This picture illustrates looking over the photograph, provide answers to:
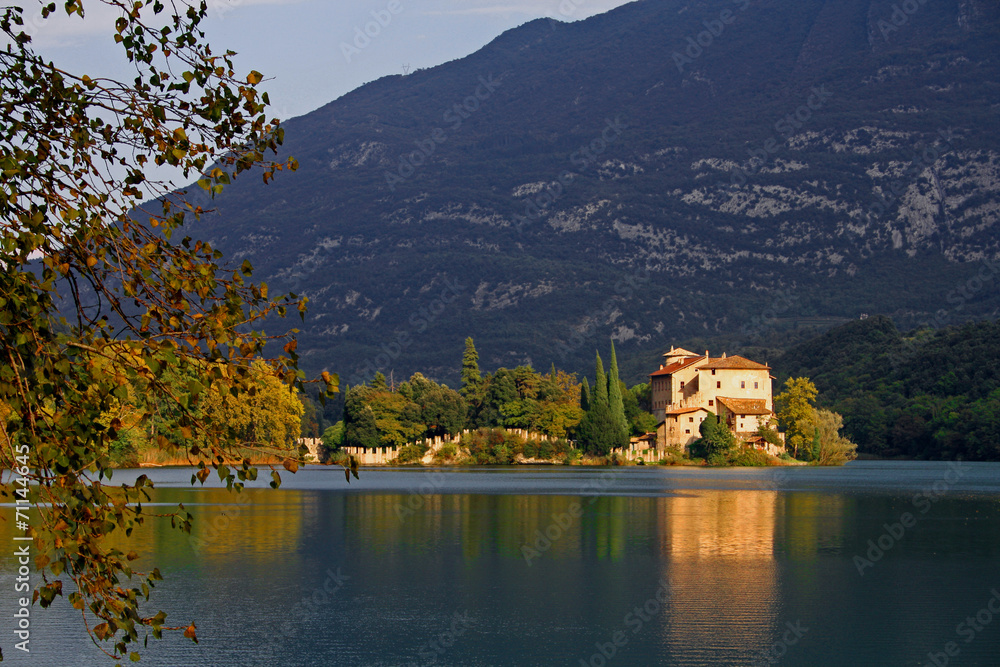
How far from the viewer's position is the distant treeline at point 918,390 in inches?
3536

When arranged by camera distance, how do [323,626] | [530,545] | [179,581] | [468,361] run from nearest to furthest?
[323,626]
[179,581]
[530,545]
[468,361]

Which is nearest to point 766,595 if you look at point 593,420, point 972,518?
point 972,518

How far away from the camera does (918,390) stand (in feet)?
328

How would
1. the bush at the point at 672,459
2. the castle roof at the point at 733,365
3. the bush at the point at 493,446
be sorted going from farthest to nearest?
the bush at the point at 493,446 → the castle roof at the point at 733,365 → the bush at the point at 672,459

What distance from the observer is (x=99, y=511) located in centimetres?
597

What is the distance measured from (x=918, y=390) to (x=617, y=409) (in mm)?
32391

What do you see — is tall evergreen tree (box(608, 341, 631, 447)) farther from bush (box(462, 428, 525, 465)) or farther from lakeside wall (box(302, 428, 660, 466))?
bush (box(462, 428, 525, 465))

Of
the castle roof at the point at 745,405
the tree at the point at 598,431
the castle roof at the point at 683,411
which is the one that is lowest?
the tree at the point at 598,431

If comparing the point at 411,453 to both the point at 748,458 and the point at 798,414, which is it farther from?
the point at 798,414

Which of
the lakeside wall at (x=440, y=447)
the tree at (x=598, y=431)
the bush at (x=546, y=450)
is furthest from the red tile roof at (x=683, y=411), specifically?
the bush at (x=546, y=450)

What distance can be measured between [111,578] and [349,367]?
639ft

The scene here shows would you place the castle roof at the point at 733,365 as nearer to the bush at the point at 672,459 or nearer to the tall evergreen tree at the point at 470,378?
the bush at the point at 672,459

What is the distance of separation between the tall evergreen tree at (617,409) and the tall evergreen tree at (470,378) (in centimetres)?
1606

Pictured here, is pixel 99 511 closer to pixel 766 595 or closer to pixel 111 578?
pixel 111 578
